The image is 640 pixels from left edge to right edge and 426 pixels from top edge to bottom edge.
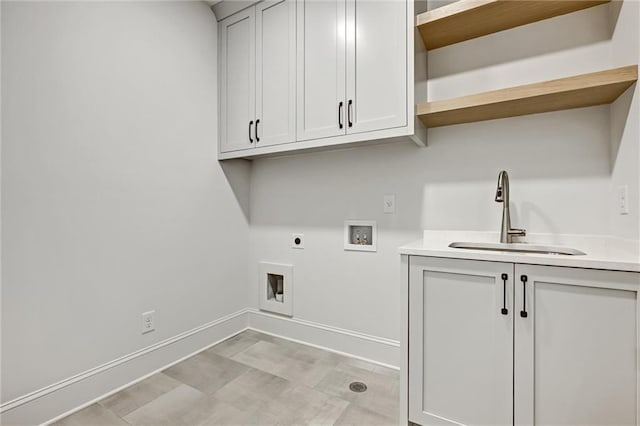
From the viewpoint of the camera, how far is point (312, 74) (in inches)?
77.3

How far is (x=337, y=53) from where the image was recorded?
1866mm

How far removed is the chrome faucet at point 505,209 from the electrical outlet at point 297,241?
54.0 inches

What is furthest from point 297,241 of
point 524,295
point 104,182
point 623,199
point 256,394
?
point 623,199

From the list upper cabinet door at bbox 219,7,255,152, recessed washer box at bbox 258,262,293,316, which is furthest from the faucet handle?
upper cabinet door at bbox 219,7,255,152

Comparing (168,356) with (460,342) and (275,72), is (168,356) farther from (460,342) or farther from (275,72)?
(275,72)

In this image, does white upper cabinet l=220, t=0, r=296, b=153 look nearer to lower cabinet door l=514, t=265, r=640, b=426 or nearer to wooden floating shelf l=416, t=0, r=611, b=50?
wooden floating shelf l=416, t=0, r=611, b=50

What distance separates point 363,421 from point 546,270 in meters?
1.07

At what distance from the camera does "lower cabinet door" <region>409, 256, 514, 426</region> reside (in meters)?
1.25

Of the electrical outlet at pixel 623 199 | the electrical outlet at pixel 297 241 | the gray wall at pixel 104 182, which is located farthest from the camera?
the electrical outlet at pixel 297 241

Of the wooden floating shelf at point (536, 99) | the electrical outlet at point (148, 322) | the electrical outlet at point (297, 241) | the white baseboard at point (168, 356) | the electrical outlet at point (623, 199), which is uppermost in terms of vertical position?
the wooden floating shelf at point (536, 99)

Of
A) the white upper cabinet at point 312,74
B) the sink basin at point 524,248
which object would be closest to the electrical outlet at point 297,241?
the white upper cabinet at point 312,74

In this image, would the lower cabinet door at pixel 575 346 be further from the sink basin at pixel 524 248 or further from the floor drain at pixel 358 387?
the floor drain at pixel 358 387

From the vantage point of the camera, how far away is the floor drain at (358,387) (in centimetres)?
176

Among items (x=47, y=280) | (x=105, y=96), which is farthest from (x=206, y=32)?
(x=47, y=280)
